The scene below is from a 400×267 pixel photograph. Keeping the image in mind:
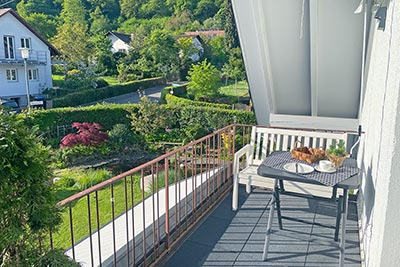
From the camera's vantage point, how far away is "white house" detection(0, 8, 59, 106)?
1958 centimetres

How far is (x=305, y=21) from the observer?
4.27 m

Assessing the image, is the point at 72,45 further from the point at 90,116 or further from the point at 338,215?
the point at 338,215

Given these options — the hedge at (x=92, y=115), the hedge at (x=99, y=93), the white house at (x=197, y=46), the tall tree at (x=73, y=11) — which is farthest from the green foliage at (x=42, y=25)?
the hedge at (x=92, y=115)

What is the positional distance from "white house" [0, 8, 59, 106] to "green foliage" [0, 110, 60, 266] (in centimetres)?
2031

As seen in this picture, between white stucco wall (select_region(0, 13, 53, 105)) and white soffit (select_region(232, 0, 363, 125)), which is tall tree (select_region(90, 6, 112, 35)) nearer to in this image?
white stucco wall (select_region(0, 13, 53, 105))

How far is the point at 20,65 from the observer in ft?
68.8

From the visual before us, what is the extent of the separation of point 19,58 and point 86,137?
11.8 meters

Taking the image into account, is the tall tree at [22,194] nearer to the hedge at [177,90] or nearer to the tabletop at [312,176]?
the tabletop at [312,176]

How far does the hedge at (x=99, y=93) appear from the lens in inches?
742

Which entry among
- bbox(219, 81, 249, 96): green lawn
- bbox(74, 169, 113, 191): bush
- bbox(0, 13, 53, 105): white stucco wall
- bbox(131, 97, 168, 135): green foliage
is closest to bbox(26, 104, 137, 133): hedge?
bbox(131, 97, 168, 135): green foliage

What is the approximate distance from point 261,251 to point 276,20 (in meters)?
2.64

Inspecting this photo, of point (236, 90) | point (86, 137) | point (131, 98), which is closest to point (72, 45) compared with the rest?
point (131, 98)

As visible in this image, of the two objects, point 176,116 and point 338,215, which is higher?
point 338,215

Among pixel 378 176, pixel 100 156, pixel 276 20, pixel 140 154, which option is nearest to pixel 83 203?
pixel 100 156
